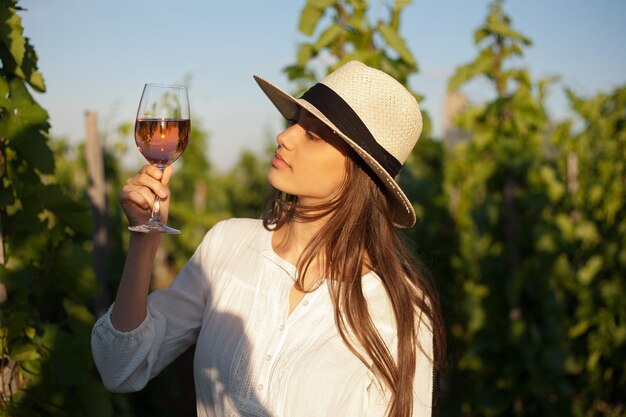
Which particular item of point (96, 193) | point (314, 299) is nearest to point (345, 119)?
point (314, 299)

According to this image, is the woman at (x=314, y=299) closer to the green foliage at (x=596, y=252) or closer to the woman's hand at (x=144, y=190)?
the woman's hand at (x=144, y=190)

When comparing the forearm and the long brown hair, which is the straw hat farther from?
the forearm

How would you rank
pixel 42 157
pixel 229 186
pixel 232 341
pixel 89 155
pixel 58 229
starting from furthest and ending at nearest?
pixel 229 186 < pixel 89 155 < pixel 58 229 < pixel 42 157 < pixel 232 341

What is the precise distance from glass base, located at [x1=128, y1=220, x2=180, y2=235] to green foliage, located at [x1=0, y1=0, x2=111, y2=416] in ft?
2.46

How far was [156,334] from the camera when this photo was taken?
7.00 feet

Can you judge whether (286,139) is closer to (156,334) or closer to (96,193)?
(156,334)

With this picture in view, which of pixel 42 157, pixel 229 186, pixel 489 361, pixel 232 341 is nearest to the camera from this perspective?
A: pixel 232 341

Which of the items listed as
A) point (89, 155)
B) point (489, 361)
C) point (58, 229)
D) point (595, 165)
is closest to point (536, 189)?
point (489, 361)

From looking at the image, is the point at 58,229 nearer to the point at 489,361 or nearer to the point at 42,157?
the point at 42,157

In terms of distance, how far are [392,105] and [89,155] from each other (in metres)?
2.55

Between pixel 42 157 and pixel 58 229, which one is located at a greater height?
pixel 42 157

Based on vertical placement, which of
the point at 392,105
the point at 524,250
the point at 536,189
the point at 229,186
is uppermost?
the point at 392,105

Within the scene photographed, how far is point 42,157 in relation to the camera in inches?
99.5

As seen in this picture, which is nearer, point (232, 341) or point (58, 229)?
point (232, 341)
